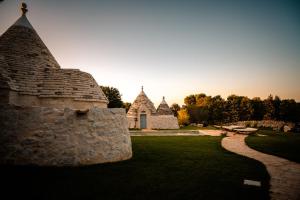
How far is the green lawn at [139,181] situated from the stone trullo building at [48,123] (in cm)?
59

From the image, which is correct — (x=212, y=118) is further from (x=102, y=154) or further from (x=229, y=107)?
(x=102, y=154)

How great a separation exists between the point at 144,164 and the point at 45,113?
14.4ft

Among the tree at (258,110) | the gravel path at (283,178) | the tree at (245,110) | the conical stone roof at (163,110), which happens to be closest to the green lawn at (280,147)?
the gravel path at (283,178)

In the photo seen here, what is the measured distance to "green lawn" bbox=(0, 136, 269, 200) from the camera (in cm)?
455

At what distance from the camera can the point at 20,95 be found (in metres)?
9.89

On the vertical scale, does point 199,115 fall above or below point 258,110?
below

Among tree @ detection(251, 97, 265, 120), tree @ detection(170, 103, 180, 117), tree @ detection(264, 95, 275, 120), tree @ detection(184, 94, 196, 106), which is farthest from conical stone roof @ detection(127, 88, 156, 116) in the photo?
tree @ detection(184, 94, 196, 106)

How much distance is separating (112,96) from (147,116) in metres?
6.82

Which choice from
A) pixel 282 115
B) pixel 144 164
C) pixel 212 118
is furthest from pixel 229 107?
pixel 144 164

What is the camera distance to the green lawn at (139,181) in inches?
179

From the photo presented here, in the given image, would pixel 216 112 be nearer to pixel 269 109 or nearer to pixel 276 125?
pixel 269 109

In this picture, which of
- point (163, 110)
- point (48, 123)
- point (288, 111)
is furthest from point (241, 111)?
point (48, 123)

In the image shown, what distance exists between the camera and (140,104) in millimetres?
30062

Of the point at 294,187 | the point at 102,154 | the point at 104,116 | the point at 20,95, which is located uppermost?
the point at 20,95
